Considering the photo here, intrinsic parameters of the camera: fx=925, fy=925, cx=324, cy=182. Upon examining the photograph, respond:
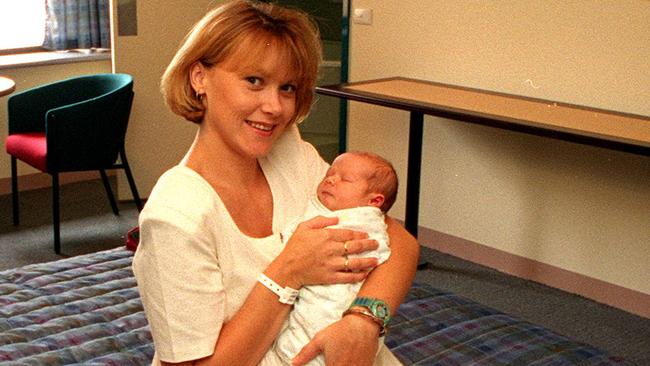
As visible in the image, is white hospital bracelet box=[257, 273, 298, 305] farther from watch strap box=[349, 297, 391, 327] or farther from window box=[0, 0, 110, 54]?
window box=[0, 0, 110, 54]

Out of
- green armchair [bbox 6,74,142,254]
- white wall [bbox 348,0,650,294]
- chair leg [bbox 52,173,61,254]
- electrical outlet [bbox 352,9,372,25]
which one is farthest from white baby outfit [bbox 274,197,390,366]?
electrical outlet [bbox 352,9,372,25]

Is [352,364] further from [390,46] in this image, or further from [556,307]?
[390,46]

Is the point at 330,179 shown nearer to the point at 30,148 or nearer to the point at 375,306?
the point at 375,306

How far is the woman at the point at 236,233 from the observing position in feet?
5.04

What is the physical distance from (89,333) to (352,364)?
4.70 feet

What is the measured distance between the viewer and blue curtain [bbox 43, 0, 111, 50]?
6.37 m

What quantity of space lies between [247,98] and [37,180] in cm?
496

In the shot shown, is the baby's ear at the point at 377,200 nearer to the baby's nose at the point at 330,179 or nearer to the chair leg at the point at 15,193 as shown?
the baby's nose at the point at 330,179

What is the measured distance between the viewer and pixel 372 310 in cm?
162

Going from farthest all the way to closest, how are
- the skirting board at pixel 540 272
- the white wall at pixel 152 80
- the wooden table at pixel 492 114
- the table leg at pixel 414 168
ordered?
the white wall at pixel 152 80 < the table leg at pixel 414 168 < the skirting board at pixel 540 272 < the wooden table at pixel 492 114

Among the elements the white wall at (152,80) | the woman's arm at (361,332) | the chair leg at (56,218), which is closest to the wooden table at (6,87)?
the chair leg at (56,218)

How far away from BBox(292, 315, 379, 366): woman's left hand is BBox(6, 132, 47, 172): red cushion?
3.68 meters

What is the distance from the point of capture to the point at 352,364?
160cm

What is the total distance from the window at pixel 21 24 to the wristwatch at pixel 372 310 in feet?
17.3
